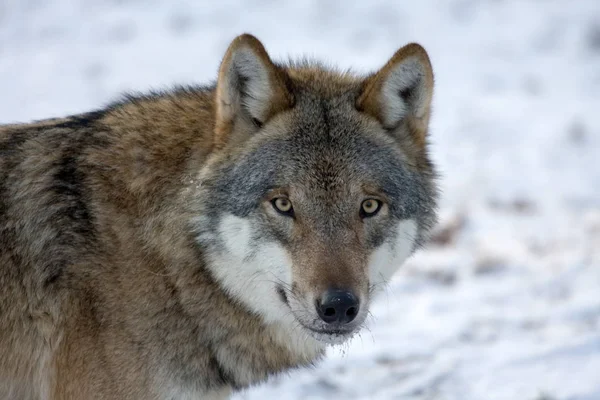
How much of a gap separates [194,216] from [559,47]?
11.4 m

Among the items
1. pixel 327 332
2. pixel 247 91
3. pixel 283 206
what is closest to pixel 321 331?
pixel 327 332

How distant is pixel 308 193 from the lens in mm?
3912

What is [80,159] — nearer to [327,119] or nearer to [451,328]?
[327,119]

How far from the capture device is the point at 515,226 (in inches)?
359

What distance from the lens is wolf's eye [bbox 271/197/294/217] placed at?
3.93 m

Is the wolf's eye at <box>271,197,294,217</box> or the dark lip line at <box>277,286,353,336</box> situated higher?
the wolf's eye at <box>271,197,294,217</box>

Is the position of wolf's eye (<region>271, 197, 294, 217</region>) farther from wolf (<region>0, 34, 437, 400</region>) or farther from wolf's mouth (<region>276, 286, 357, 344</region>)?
wolf's mouth (<region>276, 286, 357, 344</region>)

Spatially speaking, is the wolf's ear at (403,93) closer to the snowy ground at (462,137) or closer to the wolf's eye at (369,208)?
the wolf's eye at (369,208)

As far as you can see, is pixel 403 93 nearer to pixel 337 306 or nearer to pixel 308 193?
pixel 308 193

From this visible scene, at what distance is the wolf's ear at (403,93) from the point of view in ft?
13.6

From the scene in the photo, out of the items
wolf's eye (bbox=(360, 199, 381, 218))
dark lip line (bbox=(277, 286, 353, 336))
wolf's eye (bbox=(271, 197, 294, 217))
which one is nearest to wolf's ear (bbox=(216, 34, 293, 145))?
wolf's eye (bbox=(271, 197, 294, 217))

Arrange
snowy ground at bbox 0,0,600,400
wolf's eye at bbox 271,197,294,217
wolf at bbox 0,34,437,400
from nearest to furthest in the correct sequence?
wolf at bbox 0,34,437,400
wolf's eye at bbox 271,197,294,217
snowy ground at bbox 0,0,600,400

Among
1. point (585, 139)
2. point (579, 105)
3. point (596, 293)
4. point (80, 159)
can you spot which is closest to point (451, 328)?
point (596, 293)

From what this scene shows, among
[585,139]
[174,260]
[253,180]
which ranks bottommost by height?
[174,260]
